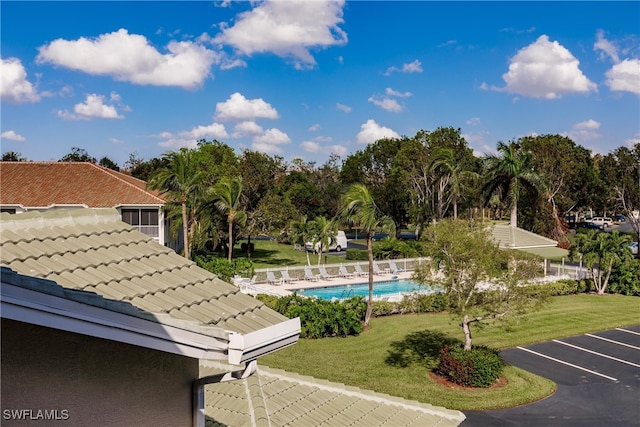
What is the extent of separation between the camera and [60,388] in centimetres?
318

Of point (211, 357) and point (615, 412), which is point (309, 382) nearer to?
point (211, 357)

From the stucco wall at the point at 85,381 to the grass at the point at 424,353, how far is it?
1145cm

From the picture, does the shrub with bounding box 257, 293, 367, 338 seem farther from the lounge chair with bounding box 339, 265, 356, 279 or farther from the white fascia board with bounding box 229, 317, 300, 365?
the white fascia board with bounding box 229, 317, 300, 365

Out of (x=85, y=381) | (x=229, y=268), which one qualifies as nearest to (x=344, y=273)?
(x=229, y=268)

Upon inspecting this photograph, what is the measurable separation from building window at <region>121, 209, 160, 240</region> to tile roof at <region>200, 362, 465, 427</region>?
2609 cm

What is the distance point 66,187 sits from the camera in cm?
3525

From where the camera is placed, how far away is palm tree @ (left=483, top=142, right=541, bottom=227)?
38406mm

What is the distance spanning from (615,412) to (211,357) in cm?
1343

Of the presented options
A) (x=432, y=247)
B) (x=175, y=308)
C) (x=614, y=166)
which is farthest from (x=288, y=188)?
(x=175, y=308)

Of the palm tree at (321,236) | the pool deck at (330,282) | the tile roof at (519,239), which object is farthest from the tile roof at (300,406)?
the palm tree at (321,236)

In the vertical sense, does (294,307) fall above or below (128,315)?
below

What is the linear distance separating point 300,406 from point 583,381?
10953mm

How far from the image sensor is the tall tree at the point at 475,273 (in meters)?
15.5

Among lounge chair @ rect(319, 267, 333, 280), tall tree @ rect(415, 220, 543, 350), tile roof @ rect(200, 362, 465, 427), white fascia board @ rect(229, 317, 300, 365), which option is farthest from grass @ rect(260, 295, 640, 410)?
white fascia board @ rect(229, 317, 300, 365)
